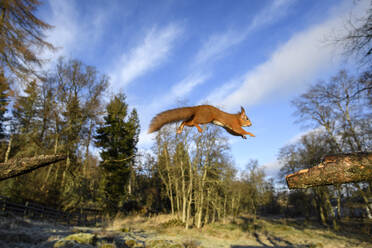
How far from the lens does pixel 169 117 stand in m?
1.64

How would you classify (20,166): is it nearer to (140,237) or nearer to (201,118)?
(201,118)

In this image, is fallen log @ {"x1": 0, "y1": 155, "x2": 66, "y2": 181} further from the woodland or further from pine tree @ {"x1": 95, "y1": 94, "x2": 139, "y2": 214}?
pine tree @ {"x1": 95, "y1": 94, "x2": 139, "y2": 214}

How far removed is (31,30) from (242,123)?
928cm

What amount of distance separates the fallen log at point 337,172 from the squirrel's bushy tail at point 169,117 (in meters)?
1.12

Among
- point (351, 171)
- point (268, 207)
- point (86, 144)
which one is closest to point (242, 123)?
point (351, 171)

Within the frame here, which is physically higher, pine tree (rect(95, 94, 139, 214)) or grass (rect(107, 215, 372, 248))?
pine tree (rect(95, 94, 139, 214))

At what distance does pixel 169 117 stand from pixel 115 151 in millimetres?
22902

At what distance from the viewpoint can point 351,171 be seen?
1991 mm

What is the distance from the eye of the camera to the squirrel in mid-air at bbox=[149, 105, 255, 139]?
1.62 meters

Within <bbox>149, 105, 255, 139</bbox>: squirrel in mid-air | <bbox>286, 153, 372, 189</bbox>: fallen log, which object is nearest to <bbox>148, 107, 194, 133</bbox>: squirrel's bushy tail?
<bbox>149, 105, 255, 139</bbox>: squirrel in mid-air

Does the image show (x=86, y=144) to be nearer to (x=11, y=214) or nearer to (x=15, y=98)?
(x=11, y=214)

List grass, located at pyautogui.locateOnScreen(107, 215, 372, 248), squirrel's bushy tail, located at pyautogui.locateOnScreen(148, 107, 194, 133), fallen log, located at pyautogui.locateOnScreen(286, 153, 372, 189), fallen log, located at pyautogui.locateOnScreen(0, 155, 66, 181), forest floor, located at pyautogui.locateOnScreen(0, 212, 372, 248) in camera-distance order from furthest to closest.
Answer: grass, located at pyautogui.locateOnScreen(107, 215, 372, 248) < forest floor, located at pyautogui.locateOnScreen(0, 212, 372, 248) < fallen log, located at pyautogui.locateOnScreen(0, 155, 66, 181) < fallen log, located at pyautogui.locateOnScreen(286, 153, 372, 189) < squirrel's bushy tail, located at pyautogui.locateOnScreen(148, 107, 194, 133)

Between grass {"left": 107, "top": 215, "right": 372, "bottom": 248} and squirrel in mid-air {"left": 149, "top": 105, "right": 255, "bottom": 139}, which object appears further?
grass {"left": 107, "top": 215, "right": 372, "bottom": 248}

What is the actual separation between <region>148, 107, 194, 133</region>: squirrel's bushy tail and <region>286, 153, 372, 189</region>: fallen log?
1.12 meters
